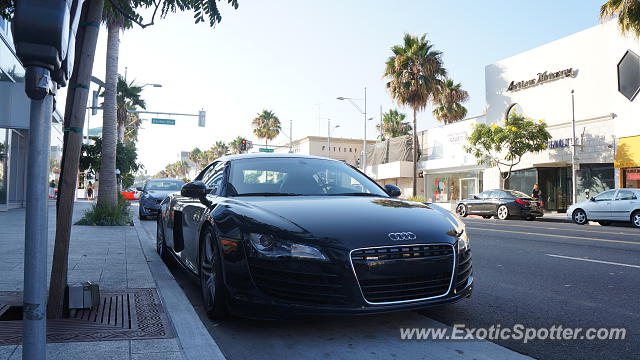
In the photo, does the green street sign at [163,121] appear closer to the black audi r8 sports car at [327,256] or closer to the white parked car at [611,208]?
the white parked car at [611,208]

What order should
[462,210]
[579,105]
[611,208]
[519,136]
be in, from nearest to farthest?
[611,208]
[462,210]
[519,136]
[579,105]

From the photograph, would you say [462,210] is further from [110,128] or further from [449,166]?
[110,128]

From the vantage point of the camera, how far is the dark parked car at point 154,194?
1558cm

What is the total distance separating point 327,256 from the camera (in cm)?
329

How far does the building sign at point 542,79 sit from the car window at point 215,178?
1005 inches

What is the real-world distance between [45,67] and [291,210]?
209cm

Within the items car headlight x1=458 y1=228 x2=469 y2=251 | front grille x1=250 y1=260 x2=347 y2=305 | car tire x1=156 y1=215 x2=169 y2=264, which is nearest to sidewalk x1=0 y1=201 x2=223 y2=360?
car tire x1=156 y1=215 x2=169 y2=264

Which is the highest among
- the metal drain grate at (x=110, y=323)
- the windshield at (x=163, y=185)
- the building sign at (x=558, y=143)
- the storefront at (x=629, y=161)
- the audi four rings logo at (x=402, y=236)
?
the building sign at (x=558, y=143)

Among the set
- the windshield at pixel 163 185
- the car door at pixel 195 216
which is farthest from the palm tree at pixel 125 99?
the car door at pixel 195 216

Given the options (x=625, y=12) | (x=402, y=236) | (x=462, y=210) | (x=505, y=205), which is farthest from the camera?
(x=462, y=210)

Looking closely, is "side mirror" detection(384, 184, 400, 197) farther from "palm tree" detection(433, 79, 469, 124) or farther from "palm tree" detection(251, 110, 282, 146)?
"palm tree" detection(251, 110, 282, 146)


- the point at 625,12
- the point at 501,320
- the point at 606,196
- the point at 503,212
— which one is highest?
the point at 625,12

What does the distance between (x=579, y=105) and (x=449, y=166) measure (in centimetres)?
1145

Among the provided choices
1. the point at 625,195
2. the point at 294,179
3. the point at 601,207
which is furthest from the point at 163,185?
the point at 625,195
